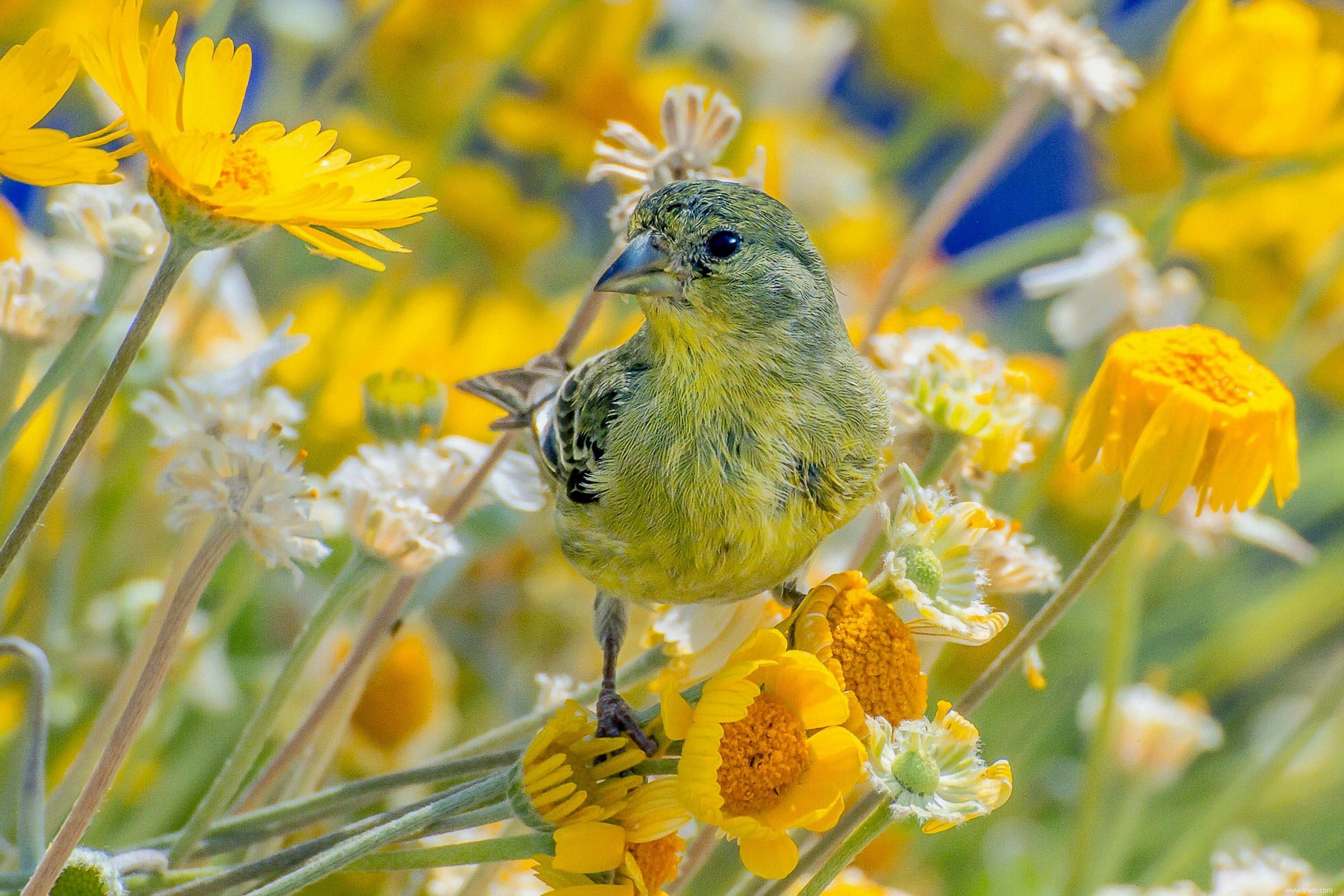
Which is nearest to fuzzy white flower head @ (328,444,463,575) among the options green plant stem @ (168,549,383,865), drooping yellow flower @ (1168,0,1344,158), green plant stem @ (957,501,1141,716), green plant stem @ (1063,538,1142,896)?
green plant stem @ (168,549,383,865)

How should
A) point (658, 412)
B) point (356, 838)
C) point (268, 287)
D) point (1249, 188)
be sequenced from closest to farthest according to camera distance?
point (356, 838) → point (658, 412) → point (1249, 188) → point (268, 287)

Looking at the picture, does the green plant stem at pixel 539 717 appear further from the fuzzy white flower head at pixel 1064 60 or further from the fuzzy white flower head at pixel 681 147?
the fuzzy white flower head at pixel 1064 60

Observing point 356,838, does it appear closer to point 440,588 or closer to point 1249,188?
point 440,588

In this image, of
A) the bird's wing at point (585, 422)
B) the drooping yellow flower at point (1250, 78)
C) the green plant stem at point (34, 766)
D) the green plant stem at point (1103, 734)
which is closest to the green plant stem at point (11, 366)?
the green plant stem at point (34, 766)

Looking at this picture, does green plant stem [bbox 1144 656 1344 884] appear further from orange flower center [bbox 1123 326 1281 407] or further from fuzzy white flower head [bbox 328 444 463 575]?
fuzzy white flower head [bbox 328 444 463 575]

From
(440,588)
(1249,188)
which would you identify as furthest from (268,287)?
(1249,188)
